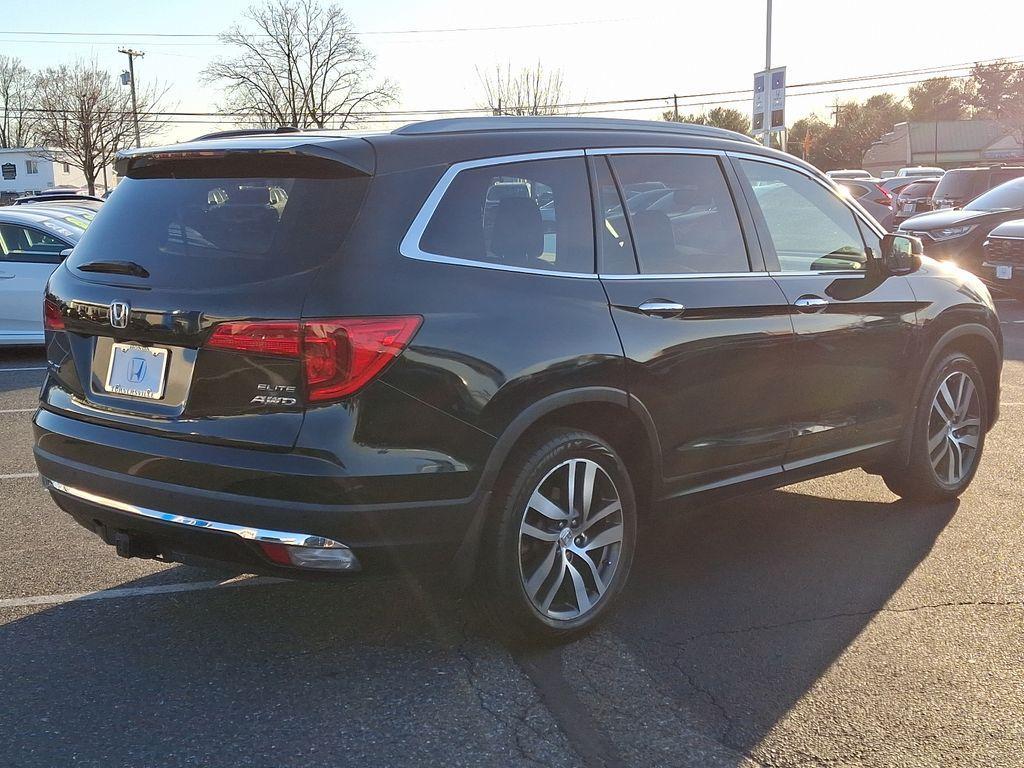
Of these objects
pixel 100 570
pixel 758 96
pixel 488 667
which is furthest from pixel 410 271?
pixel 758 96

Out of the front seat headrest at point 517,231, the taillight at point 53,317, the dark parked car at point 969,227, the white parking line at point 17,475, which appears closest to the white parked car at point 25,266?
the white parking line at point 17,475

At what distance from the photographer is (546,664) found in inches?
153

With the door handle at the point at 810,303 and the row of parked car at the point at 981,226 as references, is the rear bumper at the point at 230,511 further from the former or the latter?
the row of parked car at the point at 981,226

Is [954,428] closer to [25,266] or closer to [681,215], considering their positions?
[681,215]

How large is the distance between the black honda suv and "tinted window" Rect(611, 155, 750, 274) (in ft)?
0.04

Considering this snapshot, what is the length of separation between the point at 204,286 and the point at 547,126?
4.59 ft

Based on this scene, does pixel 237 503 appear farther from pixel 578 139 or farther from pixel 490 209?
pixel 578 139

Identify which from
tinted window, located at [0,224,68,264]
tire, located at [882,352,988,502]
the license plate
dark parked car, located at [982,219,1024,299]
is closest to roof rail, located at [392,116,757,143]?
the license plate

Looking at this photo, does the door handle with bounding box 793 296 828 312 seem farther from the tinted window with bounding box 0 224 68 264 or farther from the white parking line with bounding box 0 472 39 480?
the tinted window with bounding box 0 224 68 264

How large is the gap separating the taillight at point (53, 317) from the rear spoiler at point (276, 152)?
22.7 inches

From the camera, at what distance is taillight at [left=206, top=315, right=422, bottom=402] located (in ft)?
10.8

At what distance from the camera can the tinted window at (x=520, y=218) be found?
3.67 m

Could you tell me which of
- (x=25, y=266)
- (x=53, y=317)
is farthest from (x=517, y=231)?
(x=25, y=266)

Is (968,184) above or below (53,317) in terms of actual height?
above
